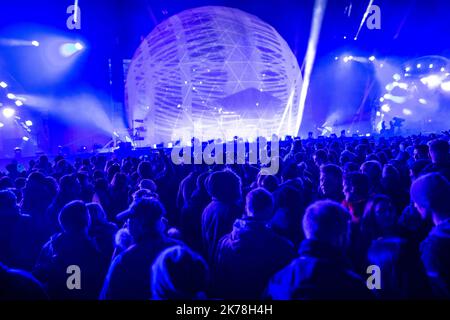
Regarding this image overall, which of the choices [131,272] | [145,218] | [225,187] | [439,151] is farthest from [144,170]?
[439,151]

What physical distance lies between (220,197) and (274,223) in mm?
633

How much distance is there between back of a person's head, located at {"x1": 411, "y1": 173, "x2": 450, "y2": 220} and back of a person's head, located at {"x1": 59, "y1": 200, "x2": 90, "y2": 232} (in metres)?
3.07

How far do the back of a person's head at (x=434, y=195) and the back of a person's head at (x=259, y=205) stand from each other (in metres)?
A: 1.40

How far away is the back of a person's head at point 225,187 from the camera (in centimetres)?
336

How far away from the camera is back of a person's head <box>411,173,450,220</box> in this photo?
2.73 metres


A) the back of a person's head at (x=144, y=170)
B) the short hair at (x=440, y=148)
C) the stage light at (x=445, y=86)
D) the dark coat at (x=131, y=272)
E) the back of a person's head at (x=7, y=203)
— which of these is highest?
the stage light at (x=445, y=86)

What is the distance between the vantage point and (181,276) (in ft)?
6.89

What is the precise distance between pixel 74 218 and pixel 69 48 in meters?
18.4

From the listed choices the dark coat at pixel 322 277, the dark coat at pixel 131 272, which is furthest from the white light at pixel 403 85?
the dark coat at pixel 131 272

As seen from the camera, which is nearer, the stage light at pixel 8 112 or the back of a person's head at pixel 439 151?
the back of a person's head at pixel 439 151

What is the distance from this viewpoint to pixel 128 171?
21.9 ft

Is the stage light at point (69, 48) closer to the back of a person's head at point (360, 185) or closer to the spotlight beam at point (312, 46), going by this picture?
the spotlight beam at point (312, 46)
